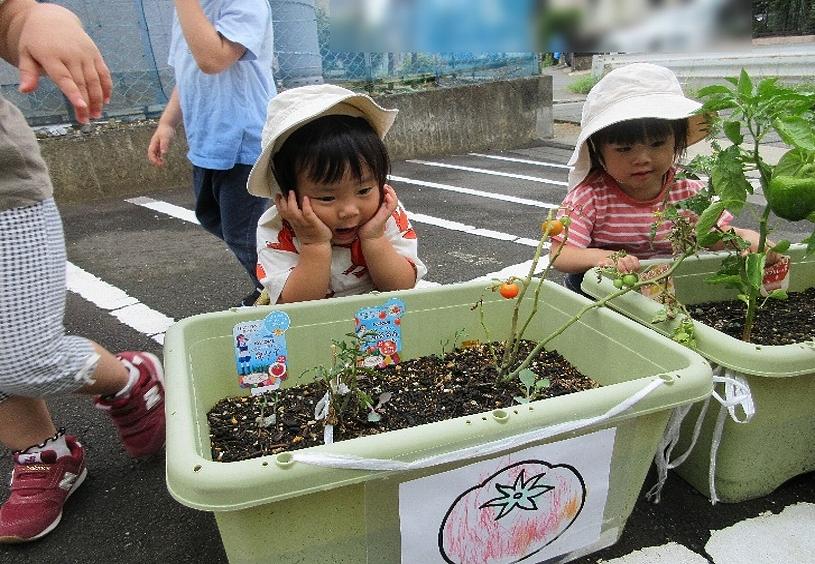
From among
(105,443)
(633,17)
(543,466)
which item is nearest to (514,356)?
(543,466)

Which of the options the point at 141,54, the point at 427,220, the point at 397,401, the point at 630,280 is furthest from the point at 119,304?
the point at 141,54

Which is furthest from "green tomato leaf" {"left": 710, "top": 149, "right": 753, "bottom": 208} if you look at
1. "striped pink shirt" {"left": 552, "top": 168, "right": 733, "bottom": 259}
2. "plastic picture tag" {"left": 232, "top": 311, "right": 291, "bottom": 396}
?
"plastic picture tag" {"left": 232, "top": 311, "right": 291, "bottom": 396}

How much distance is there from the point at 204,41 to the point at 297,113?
0.40m

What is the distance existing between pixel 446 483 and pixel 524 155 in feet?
17.6

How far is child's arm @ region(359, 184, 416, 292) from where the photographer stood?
1.49 metres

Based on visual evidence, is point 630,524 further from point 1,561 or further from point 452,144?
point 452,144

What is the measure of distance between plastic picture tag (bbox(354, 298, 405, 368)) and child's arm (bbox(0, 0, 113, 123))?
642mm

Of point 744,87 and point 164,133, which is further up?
point 744,87

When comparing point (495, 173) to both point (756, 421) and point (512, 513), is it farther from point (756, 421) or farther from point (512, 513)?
point (512, 513)

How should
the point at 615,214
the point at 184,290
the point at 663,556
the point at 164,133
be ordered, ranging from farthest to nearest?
the point at 184,290
the point at 164,133
the point at 615,214
the point at 663,556

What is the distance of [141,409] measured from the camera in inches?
55.7

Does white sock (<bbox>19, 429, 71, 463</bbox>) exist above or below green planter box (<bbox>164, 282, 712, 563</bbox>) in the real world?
below

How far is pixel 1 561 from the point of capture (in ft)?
3.97

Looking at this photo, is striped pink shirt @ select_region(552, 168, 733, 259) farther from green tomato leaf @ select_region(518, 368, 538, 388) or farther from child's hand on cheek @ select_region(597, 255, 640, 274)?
green tomato leaf @ select_region(518, 368, 538, 388)
